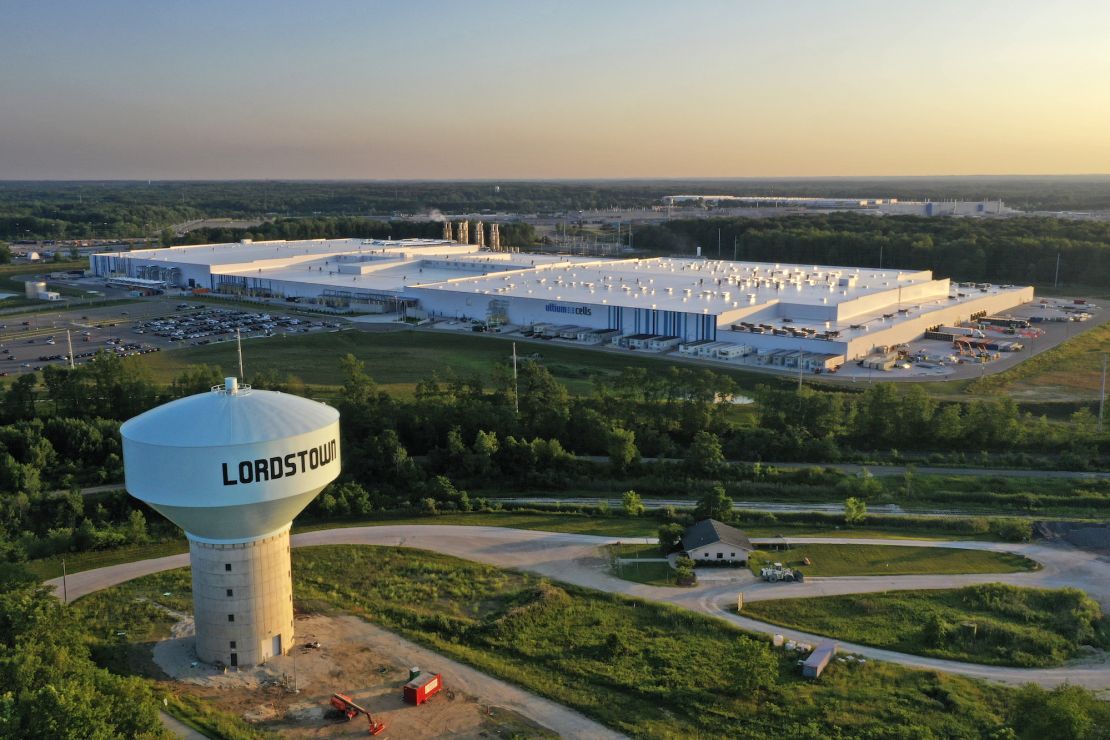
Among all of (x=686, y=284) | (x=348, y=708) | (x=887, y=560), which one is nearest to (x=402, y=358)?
(x=686, y=284)

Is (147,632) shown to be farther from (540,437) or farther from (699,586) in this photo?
(540,437)

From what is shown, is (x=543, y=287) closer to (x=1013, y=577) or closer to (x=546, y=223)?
(x=1013, y=577)

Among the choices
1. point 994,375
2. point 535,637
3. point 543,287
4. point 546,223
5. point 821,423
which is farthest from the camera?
point 546,223

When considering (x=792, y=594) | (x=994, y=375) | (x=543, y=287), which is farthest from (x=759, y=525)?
(x=543, y=287)

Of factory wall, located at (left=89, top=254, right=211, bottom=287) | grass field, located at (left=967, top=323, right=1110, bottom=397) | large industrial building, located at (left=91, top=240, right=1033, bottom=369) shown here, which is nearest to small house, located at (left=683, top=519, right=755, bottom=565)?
grass field, located at (left=967, top=323, right=1110, bottom=397)

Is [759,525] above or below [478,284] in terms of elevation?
below

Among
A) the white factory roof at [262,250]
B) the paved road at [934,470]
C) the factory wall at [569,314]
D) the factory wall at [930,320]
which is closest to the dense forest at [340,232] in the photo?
the white factory roof at [262,250]
